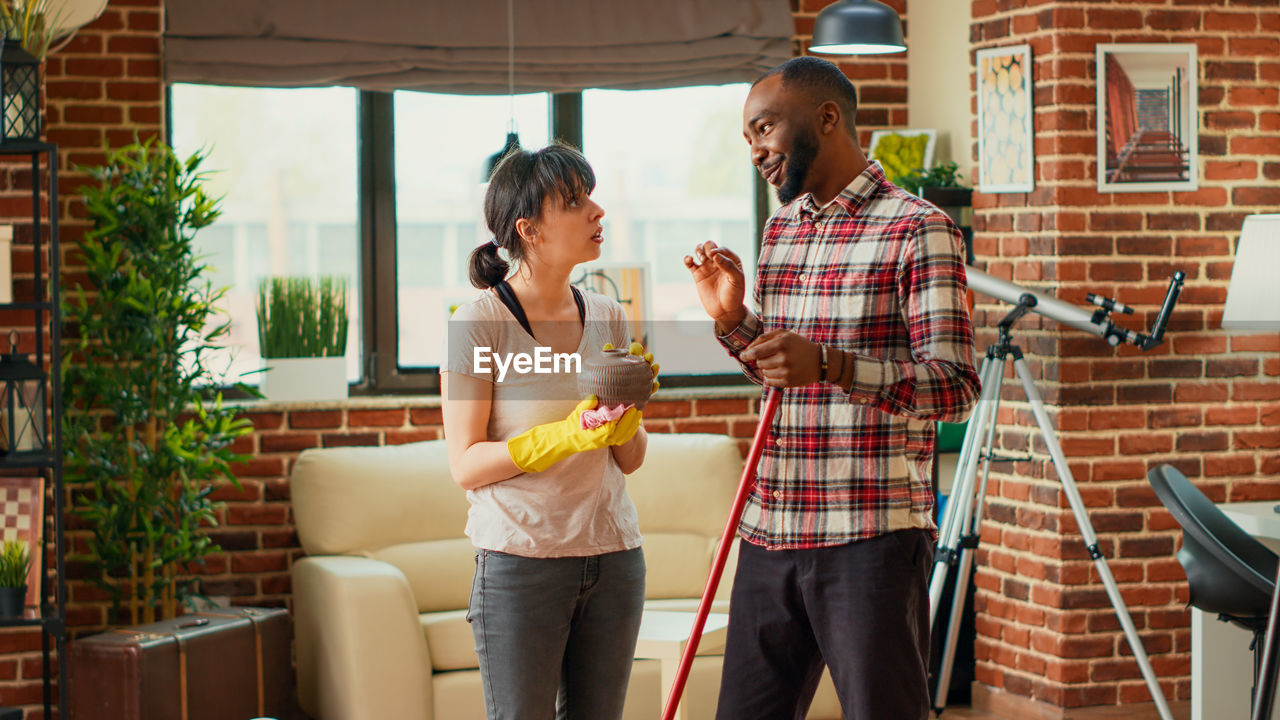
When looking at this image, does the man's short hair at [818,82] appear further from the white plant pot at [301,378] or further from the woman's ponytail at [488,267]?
the white plant pot at [301,378]

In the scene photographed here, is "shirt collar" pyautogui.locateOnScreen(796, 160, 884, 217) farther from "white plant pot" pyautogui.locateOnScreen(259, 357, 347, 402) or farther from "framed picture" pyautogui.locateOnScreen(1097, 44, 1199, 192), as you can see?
"white plant pot" pyautogui.locateOnScreen(259, 357, 347, 402)

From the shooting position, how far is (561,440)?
192cm

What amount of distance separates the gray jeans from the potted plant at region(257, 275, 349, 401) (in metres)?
2.49

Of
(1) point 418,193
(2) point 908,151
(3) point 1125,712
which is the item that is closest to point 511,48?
(1) point 418,193

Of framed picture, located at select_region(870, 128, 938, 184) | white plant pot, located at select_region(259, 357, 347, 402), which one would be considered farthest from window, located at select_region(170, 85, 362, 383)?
framed picture, located at select_region(870, 128, 938, 184)

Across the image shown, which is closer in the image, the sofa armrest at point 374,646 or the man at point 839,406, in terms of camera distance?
the man at point 839,406

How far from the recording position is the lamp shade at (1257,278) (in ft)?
10.5

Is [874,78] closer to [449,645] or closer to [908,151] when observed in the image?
[908,151]

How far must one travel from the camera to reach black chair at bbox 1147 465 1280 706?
2.74m

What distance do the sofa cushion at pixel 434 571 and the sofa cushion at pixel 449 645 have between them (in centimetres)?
27

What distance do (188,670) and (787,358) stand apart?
103 inches

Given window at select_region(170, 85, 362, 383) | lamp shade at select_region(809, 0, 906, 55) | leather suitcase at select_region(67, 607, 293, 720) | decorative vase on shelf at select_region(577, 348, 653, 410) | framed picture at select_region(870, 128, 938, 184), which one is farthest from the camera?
framed picture at select_region(870, 128, 938, 184)

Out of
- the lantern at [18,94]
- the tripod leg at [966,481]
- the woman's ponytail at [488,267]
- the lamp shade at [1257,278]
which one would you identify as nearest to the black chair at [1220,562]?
the lamp shade at [1257,278]

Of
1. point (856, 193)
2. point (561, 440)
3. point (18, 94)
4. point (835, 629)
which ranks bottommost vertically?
point (835, 629)
